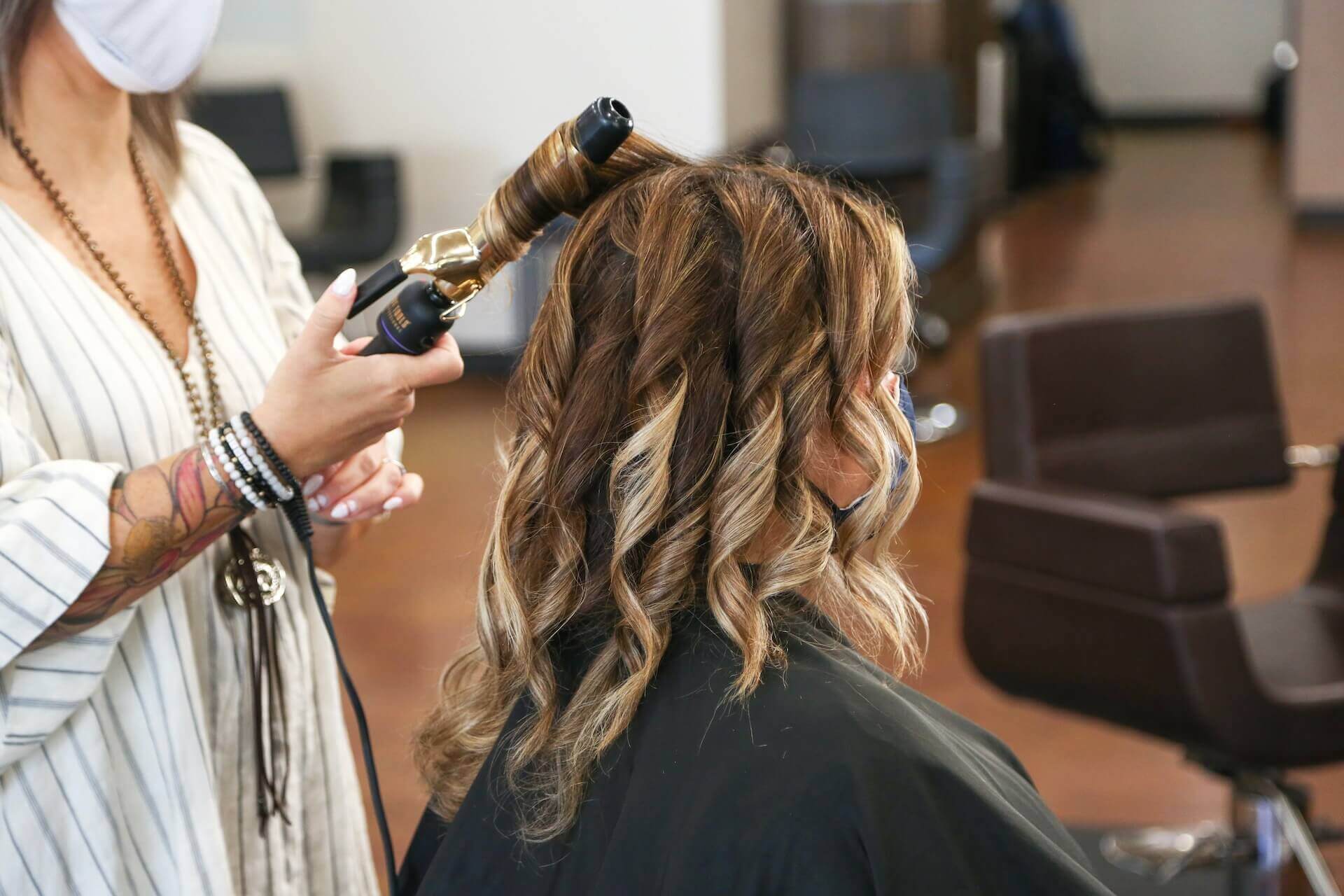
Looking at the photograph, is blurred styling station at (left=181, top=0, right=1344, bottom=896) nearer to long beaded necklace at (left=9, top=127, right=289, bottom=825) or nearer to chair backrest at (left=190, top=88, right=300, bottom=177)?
chair backrest at (left=190, top=88, right=300, bottom=177)

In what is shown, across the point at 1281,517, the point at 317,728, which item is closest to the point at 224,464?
the point at 317,728

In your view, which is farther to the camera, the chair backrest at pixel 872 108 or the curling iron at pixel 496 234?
the chair backrest at pixel 872 108

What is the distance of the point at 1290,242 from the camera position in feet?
27.3

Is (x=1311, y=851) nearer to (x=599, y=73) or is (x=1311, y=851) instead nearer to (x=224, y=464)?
(x=224, y=464)

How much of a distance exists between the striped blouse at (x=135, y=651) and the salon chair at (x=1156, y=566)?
4.00 feet

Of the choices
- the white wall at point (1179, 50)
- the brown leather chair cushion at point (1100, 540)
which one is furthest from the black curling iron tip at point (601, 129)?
the white wall at point (1179, 50)

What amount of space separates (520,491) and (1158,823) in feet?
6.69

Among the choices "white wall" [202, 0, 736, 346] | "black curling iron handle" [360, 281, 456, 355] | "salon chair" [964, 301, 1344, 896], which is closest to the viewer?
"black curling iron handle" [360, 281, 456, 355]

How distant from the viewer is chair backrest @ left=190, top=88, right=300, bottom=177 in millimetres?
5652

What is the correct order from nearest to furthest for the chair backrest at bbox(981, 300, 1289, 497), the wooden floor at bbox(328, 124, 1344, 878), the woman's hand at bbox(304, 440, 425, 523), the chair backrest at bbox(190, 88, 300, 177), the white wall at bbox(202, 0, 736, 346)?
the woman's hand at bbox(304, 440, 425, 523), the chair backrest at bbox(981, 300, 1289, 497), the wooden floor at bbox(328, 124, 1344, 878), the white wall at bbox(202, 0, 736, 346), the chair backrest at bbox(190, 88, 300, 177)

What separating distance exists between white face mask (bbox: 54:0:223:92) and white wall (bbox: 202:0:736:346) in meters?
4.16

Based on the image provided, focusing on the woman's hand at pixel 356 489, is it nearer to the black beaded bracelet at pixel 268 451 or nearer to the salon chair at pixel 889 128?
the black beaded bracelet at pixel 268 451

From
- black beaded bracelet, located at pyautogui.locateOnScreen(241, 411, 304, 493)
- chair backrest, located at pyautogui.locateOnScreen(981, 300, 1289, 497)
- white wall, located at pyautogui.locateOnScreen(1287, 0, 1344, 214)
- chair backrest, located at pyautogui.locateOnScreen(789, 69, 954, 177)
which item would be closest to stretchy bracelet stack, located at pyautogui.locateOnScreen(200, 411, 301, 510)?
black beaded bracelet, located at pyautogui.locateOnScreen(241, 411, 304, 493)

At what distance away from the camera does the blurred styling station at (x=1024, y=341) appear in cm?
219
